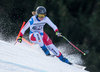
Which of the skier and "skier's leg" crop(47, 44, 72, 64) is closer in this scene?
the skier

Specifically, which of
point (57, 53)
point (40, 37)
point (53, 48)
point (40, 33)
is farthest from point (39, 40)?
point (57, 53)

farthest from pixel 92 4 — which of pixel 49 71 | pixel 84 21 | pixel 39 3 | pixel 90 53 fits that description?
pixel 49 71

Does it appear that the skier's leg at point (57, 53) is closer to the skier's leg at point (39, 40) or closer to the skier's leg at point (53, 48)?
the skier's leg at point (53, 48)

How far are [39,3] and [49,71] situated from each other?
37.4ft

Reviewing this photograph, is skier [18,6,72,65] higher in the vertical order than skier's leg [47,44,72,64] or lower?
higher

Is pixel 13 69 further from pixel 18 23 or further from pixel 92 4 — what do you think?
pixel 92 4

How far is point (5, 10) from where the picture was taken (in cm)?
1584

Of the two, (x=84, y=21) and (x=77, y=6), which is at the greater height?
(x=77, y=6)

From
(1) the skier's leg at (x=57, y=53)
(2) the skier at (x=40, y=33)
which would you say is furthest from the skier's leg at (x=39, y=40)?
(1) the skier's leg at (x=57, y=53)

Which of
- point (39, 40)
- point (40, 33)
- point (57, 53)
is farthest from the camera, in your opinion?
A: point (40, 33)

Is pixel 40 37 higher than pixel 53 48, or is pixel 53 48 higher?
pixel 40 37

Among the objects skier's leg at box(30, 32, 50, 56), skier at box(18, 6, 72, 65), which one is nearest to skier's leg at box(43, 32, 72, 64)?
skier at box(18, 6, 72, 65)

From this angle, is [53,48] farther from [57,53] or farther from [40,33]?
[40,33]

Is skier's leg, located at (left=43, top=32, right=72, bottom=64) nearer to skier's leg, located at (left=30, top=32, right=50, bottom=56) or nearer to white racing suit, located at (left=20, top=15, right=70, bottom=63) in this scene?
white racing suit, located at (left=20, top=15, right=70, bottom=63)
